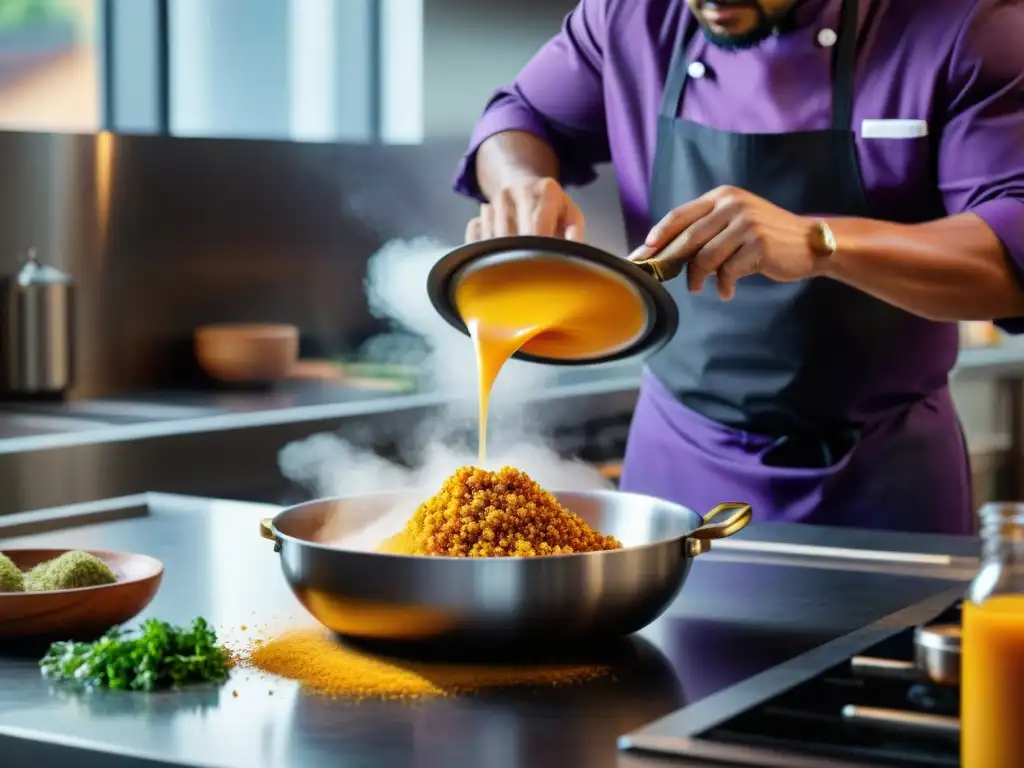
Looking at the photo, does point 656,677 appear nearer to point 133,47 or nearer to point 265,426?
point 265,426

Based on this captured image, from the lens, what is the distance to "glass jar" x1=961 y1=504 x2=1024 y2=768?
90 centimetres

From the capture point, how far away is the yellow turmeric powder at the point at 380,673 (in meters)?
1.21

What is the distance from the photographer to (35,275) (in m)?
3.12

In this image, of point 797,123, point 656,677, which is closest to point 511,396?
point 797,123

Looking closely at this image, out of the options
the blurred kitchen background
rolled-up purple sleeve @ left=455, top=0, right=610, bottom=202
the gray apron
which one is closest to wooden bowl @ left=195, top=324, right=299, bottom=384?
the blurred kitchen background

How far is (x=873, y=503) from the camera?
2152mm

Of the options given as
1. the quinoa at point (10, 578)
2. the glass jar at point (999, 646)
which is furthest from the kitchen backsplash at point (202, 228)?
the glass jar at point (999, 646)

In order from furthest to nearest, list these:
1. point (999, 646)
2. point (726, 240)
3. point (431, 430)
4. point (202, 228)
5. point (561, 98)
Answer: point (202, 228) → point (431, 430) → point (561, 98) → point (726, 240) → point (999, 646)

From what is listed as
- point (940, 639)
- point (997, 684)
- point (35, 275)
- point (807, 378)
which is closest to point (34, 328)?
point (35, 275)

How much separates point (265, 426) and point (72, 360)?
19.3 inches

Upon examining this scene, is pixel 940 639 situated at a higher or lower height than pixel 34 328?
lower

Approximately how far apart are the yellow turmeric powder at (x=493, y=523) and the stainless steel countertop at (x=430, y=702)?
119 mm

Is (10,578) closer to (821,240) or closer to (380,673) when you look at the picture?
(380,673)

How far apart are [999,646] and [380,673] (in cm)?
53
